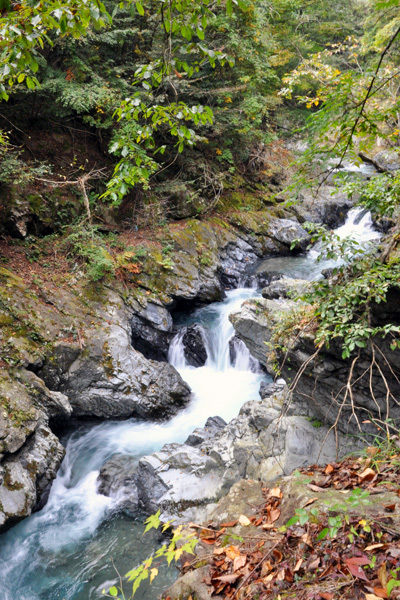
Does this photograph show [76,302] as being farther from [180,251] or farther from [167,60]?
[167,60]

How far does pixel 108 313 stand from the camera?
862cm

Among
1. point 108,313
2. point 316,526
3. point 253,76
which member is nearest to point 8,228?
point 108,313

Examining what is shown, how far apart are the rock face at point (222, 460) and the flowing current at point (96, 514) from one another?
0.46 metres

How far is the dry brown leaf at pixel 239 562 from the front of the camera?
97.4 inches

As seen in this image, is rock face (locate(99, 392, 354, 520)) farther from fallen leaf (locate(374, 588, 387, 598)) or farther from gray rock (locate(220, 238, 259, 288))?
gray rock (locate(220, 238, 259, 288))

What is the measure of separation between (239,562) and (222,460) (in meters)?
3.19

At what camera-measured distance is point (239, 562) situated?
8.20ft

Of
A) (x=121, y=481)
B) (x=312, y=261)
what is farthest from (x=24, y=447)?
(x=312, y=261)

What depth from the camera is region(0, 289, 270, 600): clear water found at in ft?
15.7

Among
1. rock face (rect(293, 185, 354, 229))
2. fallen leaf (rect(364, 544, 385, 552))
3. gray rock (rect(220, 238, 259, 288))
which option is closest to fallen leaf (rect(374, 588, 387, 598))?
fallen leaf (rect(364, 544, 385, 552))

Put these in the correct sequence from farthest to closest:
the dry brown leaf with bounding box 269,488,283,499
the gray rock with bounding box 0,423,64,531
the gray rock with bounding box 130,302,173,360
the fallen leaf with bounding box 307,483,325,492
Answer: the gray rock with bounding box 130,302,173,360
the gray rock with bounding box 0,423,64,531
the dry brown leaf with bounding box 269,488,283,499
the fallen leaf with bounding box 307,483,325,492

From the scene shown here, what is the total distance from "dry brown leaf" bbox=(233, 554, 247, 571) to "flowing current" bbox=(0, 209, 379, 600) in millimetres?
2669

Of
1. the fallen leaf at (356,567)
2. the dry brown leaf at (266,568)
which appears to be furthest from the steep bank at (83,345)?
the fallen leaf at (356,567)

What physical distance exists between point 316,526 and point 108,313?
23.1ft
